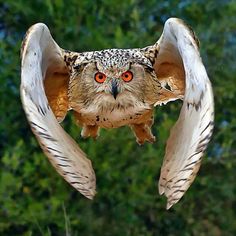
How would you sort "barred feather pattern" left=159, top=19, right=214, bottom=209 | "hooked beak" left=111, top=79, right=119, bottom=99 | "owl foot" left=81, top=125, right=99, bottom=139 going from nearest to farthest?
"barred feather pattern" left=159, top=19, right=214, bottom=209, "hooked beak" left=111, top=79, right=119, bottom=99, "owl foot" left=81, top=125, right=99, bottom=139

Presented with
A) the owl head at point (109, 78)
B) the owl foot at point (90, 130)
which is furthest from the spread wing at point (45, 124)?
the owl foot at point (90, 130)

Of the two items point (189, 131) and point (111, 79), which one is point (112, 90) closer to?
point (111, 79)

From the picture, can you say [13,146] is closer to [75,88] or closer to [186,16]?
[186,16]

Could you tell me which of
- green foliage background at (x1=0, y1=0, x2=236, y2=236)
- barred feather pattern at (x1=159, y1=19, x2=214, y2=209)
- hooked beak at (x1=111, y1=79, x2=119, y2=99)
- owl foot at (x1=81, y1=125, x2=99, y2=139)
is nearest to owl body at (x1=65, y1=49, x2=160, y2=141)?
hooked beak at (x1=111, y1=79, x2=119, y2=99)

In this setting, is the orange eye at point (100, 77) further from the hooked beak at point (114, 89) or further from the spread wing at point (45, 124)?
the spread wing at point (45, 124)

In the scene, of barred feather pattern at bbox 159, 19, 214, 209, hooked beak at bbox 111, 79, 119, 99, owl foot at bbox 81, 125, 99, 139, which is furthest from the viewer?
owl foot at bbox 81, 125, 99, 139

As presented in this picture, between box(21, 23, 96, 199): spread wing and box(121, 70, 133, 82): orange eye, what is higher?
box(121, 70, 133, 82): orange eye

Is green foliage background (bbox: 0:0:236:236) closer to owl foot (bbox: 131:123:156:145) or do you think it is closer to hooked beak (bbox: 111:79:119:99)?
owl foot (bbox: 131:123:156:145)
